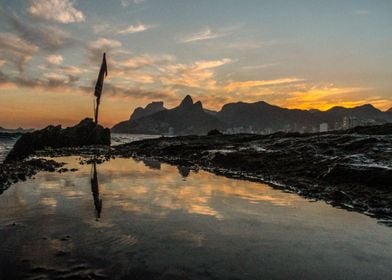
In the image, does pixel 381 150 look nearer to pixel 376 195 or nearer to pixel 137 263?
pixel 376 195

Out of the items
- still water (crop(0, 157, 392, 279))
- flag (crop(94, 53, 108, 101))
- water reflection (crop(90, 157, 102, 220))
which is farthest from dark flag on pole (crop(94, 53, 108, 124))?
still water (crop(0, 157, 392, 279))

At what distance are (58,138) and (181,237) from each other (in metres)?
55.2

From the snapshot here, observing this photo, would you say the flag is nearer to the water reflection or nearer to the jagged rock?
the jagged rock

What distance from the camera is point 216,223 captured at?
1041 cm

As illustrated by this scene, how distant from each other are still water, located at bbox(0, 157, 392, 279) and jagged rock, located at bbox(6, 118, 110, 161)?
35926 millimetres

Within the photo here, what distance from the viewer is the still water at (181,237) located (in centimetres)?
672

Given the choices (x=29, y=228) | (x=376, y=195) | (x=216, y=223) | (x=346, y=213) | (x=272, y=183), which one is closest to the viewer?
(x=29, y=228)

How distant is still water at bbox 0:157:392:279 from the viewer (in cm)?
672

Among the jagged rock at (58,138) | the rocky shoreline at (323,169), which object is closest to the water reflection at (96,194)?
the rocky shoreline at (323,169)

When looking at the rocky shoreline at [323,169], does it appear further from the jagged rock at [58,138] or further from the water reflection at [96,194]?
the jagged rock at [58,138]

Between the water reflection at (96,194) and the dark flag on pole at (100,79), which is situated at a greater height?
the dark flag on pole at (100,79)

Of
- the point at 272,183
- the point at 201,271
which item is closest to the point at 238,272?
the point at 201,271

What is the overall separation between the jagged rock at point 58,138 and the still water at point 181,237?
1414 inches

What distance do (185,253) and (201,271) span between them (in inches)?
41.2
